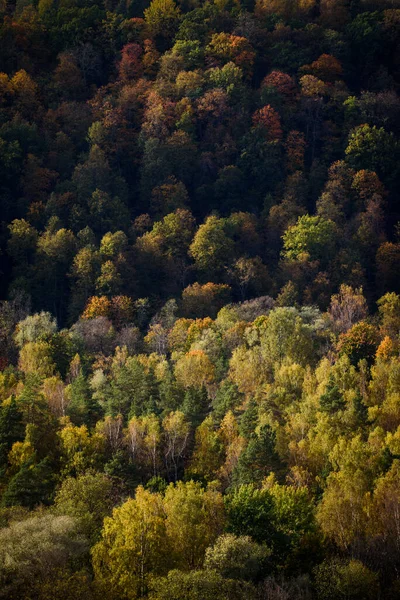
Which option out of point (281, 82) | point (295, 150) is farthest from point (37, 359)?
point (281, 82)

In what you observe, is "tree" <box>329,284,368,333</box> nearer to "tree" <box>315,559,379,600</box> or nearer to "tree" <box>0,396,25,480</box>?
"tree" <box>0,396,25,480</box>

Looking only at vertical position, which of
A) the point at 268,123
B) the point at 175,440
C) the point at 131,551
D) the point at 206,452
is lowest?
the point at 131,551

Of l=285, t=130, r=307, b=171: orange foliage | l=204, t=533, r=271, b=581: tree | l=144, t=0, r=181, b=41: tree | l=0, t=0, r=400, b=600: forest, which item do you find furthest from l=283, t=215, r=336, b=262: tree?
l=204, t=533, r=271, b=581: tree

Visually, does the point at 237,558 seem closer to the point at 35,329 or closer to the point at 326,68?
the point at 35,329

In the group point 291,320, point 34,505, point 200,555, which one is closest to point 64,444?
point 34,505

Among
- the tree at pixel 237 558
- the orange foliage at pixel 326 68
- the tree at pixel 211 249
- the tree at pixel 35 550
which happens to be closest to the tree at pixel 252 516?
the tree at pixel 237 558
